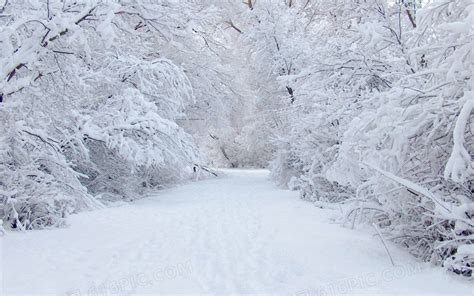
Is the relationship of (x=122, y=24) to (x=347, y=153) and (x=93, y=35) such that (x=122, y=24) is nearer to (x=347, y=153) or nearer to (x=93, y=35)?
(x=93, y=35)

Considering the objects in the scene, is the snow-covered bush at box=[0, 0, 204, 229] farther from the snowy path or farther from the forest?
the snowy path

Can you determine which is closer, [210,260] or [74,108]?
[210,260]

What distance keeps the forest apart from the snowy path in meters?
0.45

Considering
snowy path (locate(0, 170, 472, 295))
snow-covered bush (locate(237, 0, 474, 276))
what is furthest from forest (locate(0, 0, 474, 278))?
snowy path (locate(0, 170, 472, 295))

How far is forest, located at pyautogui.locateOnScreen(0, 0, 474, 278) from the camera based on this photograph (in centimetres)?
493

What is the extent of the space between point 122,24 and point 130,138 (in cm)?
536

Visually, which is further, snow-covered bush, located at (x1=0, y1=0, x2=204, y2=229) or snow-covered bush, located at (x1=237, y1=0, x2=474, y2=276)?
snow-covered bush, located at (x1=0, y1=0, x2=204, y2=229)

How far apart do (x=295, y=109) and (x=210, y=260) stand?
6.17 meters

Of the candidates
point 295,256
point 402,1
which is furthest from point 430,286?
point 402,1

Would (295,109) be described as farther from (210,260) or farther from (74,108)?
(210,260)

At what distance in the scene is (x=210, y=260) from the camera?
5.30m

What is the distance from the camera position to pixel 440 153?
5207mm

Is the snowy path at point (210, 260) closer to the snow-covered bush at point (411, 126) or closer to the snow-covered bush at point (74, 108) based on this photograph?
the snow-covered bush at point (411, 126)

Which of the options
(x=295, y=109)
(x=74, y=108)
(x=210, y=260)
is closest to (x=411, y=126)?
(x=210, y=260)
